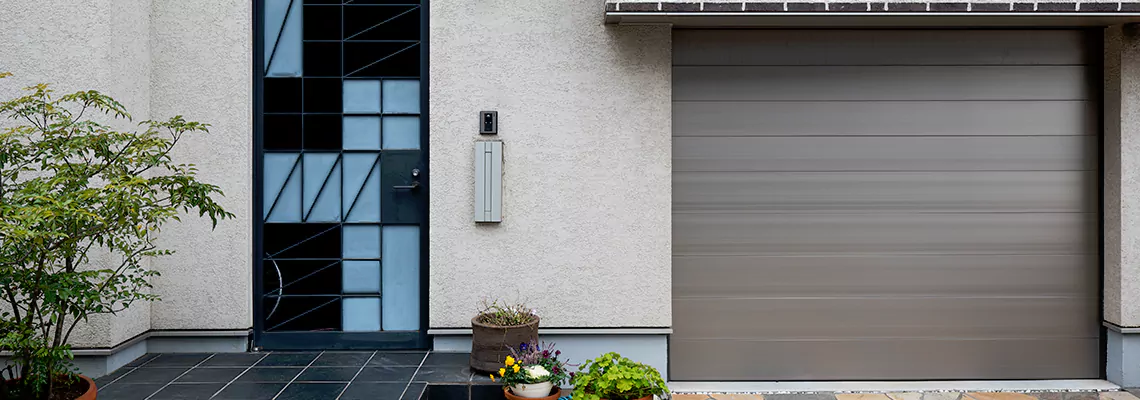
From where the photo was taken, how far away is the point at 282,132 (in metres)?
5.23

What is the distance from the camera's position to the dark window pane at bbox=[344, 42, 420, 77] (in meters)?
5.22

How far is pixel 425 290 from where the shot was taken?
17.2 feet

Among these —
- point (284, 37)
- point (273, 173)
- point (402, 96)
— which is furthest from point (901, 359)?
point (284, 37)

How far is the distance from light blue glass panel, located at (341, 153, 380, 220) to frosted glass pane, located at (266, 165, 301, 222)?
343 millimetres

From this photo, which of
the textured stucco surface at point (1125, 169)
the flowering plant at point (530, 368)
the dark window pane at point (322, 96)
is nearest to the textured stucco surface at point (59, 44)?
the dark window pane at point (322, 96)

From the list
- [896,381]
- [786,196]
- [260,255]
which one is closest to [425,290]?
[260,255]

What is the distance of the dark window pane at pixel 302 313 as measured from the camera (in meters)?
5.26

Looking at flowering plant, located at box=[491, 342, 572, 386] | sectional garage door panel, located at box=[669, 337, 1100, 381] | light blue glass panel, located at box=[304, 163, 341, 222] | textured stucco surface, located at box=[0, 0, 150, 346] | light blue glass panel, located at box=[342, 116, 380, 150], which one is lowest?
sectional garage door panel, located at box=[669, 337, 1100, 381]

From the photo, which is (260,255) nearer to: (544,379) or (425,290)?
(425,290)

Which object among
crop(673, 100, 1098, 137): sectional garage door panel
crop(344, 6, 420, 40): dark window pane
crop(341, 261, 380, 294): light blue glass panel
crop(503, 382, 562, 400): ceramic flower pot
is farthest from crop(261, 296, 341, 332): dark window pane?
crop(673, 100, 1098, 137): sectional garage door panel

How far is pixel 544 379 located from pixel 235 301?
2441mm

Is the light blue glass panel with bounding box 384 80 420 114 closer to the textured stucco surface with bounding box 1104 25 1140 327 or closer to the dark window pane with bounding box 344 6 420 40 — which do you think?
the dark window pane with bounding box 344 6 420 40

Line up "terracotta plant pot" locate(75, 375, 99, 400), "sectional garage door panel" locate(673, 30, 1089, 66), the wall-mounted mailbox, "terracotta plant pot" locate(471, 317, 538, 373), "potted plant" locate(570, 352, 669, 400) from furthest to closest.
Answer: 1. "sectional garage door panel" locate(673, 30, 1089, 66)
2. the wall-mounted mailbox
3. "terracotta plant pot" locate(471, 317, 538, 373)
4. "potted plant" locate(570, 352, 669, 400)
5. "terracotta plant pot" locate(75, 375, 99, 400)

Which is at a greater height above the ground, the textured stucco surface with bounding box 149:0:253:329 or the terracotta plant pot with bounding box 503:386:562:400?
the textured stucco surface with bounding box 149:0:253:329
